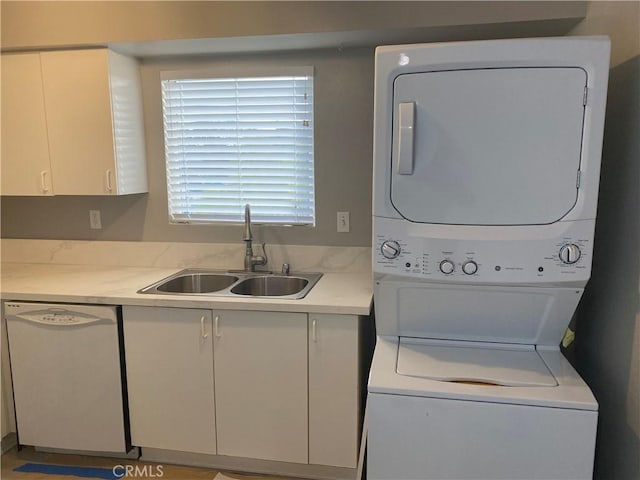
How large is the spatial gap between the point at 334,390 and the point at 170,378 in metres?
0.76

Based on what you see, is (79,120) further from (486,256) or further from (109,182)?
(486,256)

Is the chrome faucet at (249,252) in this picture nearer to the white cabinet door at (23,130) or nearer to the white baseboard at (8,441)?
the white cabinet door at (23,130)

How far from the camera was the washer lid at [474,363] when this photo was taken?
143 cm

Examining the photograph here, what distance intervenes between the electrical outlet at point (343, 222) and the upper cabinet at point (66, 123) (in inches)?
44.4

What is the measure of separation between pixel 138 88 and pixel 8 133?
682 mm

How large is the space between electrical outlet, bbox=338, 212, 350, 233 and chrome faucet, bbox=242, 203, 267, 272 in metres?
0.44

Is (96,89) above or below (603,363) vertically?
above

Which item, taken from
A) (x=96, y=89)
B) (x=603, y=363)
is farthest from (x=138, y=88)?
(x=603, y=363)

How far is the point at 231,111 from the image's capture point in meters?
2.51

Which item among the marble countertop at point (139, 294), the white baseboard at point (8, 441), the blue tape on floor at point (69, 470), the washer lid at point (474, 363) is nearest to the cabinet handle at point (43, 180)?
the marble countertop at point (139, 294)

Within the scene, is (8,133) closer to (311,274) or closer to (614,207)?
(311,274)

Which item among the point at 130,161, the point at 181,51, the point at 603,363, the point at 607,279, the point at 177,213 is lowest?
the point at 603,363

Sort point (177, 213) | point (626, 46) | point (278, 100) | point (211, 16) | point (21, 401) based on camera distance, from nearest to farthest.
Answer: point (626, 46) < point (211, 16) < point (21, 401) < point (278, 100) < point (177, 213)

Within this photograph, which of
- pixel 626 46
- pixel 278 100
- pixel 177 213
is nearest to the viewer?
pixel 626 46
